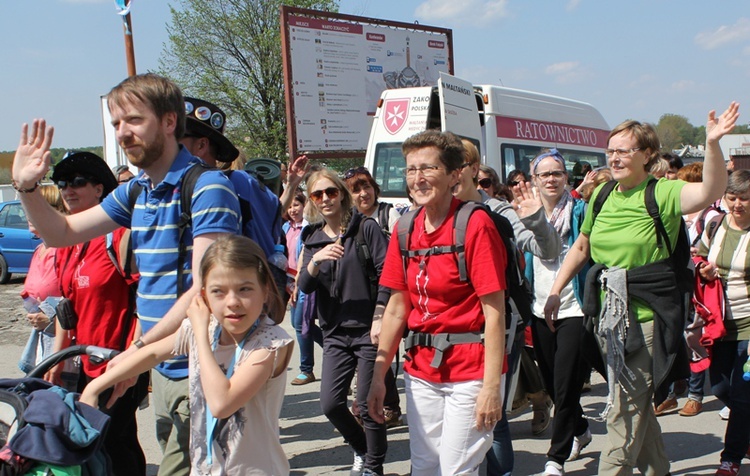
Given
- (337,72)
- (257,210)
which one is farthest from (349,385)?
(337,72)

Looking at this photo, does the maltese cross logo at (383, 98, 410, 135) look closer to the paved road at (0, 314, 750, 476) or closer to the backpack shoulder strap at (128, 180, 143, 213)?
the paved road at (0, 314, 750, 476)

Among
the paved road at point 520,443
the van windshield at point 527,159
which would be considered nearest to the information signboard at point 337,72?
the van windshield at point 527,159

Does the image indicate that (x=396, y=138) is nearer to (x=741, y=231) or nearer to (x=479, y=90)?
(x=479, y=90)

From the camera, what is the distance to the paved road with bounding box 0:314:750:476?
16.7 ft

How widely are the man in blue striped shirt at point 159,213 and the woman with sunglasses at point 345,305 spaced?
1.69 metres

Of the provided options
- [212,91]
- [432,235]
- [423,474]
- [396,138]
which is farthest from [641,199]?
[212,91]

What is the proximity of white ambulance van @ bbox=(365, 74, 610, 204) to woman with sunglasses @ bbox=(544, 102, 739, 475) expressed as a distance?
6533mm

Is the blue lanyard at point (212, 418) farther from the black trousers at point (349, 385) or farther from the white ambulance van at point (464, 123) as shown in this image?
the white ambulance van at point (464, 123)

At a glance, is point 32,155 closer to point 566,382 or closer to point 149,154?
point 149,154

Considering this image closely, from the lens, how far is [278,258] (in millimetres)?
3891

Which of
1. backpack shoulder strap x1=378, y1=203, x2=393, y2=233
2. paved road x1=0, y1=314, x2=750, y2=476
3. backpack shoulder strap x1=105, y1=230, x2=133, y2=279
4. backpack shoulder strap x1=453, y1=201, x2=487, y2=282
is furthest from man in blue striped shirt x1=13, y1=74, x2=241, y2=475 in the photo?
backpack shoulder strap x1=378, y1=203, x2=393, y2=233

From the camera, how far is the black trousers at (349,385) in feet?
15.3

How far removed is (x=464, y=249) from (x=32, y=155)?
1.76 meters

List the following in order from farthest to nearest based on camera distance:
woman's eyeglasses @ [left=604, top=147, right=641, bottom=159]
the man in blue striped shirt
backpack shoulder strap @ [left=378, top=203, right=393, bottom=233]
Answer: backpack shoulder strap @ [left=378, top=203, right=393, bottom=233] < woman's eyeglasses @ [left=604, top=147, right=641, bottom=159] < the man in blue striped shirt
